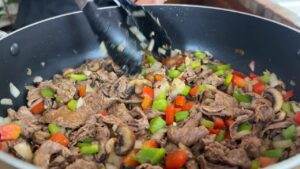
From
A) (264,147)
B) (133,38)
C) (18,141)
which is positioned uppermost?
(133,38)

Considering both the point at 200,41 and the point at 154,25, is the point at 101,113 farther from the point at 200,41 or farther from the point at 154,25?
the point at 200,41

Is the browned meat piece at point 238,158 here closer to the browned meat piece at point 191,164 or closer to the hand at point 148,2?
the browned meat piece at point 191,164

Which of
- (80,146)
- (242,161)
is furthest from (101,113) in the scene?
(242,161)

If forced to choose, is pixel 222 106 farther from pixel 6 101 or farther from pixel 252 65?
pixel 6 101

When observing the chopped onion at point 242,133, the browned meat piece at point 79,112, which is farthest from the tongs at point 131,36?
the chopped onion at point 242,133

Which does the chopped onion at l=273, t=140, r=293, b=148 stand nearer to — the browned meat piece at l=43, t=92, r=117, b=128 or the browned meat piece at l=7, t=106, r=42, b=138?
the browned meat piece at l=43, t=92, r=117, b=128

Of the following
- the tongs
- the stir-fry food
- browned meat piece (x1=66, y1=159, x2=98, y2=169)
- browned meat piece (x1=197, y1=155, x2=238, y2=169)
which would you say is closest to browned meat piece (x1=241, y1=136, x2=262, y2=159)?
the stir-fry food

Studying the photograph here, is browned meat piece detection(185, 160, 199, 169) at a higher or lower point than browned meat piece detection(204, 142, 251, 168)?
lower
